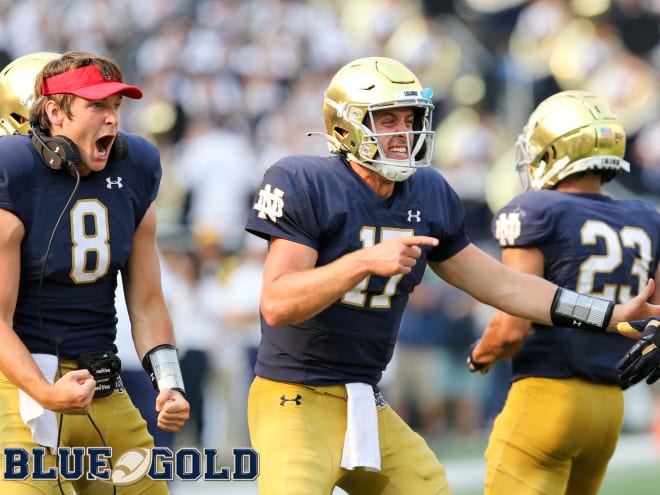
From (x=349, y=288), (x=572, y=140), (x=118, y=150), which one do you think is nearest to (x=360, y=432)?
(x=349, y=288)

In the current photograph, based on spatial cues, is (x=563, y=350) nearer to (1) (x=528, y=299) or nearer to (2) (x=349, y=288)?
(1) (x=528, y=299)

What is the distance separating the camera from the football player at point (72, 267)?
357 centimetres

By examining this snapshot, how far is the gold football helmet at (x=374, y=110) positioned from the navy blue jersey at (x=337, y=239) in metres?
0.09

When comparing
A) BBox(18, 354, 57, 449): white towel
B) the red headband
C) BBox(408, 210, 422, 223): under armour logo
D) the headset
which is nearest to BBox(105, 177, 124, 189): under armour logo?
the headset

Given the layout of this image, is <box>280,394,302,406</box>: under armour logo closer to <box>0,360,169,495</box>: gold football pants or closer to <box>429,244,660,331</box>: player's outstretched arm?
<box>0,360,169,495</box>: gold football pants

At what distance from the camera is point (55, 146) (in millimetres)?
3631

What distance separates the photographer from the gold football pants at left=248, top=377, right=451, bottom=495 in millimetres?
3588

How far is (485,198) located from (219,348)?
3.15m

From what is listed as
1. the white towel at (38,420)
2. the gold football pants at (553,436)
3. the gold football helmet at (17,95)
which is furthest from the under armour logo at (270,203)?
the gold football pants at (553,436)

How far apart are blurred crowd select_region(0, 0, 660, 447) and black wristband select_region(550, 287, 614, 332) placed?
5007mm

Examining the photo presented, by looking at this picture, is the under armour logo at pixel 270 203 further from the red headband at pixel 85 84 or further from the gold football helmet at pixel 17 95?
the gold football helmet at pixel 17 95

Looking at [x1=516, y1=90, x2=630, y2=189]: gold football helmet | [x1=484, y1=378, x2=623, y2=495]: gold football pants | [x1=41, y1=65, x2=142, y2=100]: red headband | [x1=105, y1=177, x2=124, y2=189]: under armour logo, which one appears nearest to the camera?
[x1=41, y1=65, x2=142, y2=100]: red headband

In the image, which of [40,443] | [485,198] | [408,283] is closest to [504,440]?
[408,283]

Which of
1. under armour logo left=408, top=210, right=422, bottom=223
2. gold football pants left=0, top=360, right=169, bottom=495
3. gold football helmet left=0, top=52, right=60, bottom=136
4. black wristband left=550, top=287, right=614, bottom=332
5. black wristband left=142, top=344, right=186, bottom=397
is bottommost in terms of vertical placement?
gold football pants left=0, top=360, right=169, bottom=495
